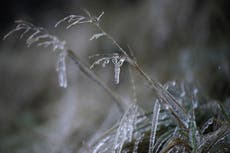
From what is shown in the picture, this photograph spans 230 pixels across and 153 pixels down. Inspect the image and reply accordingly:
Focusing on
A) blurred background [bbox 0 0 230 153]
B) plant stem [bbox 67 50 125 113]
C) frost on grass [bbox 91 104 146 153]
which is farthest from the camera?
blurred background [bbox 0 0 230 153]

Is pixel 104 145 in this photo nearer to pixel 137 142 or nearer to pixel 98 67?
pixel 137 142

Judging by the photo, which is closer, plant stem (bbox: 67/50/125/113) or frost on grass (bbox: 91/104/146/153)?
frost on grass (bbox: 91/104/146/153)

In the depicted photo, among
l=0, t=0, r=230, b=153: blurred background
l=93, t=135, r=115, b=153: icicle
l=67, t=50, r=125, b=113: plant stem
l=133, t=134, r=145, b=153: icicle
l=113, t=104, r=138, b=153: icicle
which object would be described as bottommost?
l=133, t=134, r=145, b=153: icicle

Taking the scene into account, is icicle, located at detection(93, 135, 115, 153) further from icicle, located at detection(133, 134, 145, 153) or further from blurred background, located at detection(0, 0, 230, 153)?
blurred background, located at detection(0, 0, 230, 153)

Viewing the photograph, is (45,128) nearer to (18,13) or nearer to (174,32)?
(174,32)

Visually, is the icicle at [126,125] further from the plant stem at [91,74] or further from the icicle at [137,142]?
the plant stem at [91,74]

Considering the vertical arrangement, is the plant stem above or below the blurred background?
below

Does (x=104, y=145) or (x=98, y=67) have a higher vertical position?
(x=98, y=67)

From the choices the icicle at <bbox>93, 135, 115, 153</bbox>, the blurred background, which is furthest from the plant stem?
the blurred background

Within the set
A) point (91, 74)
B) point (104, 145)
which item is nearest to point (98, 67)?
point (91, 74)
